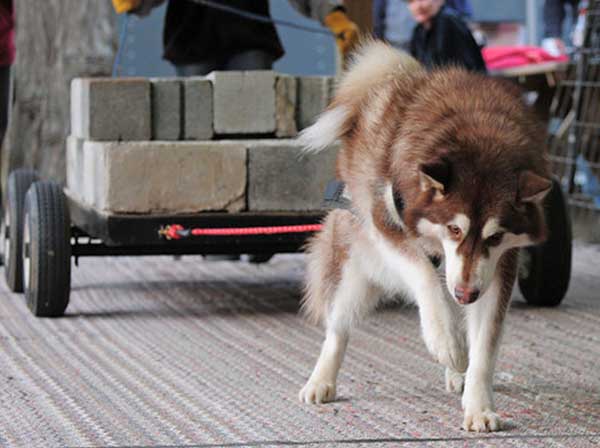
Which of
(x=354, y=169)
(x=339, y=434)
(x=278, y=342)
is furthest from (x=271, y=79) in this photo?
(x=339, y=434)

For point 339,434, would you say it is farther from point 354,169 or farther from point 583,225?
point 583,225

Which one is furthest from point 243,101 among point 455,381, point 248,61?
point 455,381

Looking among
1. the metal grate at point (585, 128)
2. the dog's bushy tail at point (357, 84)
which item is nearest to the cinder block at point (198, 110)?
the dog's bushy tail at point (357, 84)

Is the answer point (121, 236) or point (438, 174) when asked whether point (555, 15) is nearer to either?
point (121, 236)

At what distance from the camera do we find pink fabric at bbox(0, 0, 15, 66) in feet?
25.0

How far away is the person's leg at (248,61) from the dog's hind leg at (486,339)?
10.1ft

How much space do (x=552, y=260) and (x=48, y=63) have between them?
3.64 metres

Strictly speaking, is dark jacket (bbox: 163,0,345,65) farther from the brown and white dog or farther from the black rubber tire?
the brown and white dog

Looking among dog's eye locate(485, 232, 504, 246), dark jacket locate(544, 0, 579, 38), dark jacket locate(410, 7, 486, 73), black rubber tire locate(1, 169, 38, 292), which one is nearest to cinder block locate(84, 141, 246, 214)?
black rubber tire locate(1, 169, 38, 292)

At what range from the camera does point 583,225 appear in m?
8.96

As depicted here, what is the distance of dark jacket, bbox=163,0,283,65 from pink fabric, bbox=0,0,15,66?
1.29m

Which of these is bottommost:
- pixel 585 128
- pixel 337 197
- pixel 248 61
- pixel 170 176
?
pixel 585 128

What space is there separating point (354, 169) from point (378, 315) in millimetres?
1913

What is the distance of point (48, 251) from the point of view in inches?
219
